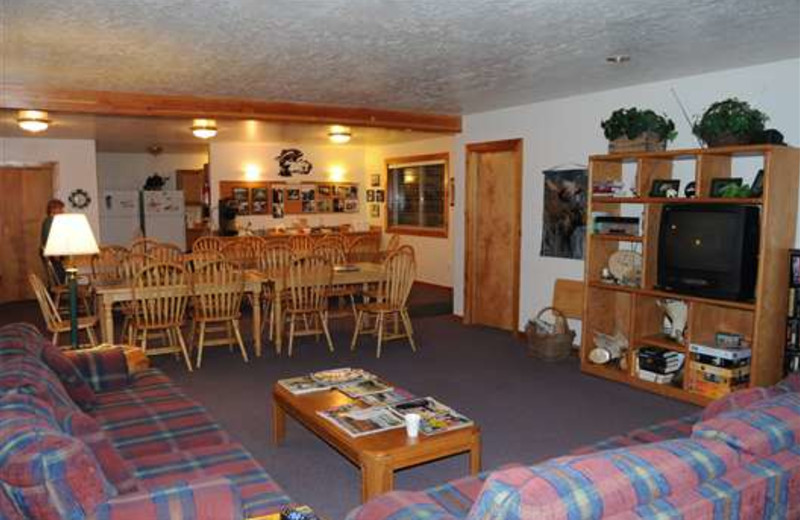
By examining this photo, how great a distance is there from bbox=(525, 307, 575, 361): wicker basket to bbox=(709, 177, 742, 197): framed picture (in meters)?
1.86

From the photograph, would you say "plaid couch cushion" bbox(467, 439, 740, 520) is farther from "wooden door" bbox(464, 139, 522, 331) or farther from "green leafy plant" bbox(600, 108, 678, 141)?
"wooden door" bbox(464, 139, 522, 331)

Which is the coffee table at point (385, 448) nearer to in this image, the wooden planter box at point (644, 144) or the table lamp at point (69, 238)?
the table lamp at point (69, 238)

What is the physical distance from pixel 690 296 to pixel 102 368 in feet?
12.7

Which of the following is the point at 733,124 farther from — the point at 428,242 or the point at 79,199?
the point at 79,199

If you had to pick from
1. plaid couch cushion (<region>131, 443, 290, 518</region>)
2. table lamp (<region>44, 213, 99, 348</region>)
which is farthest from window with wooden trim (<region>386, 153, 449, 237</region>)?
plaid couch cushion (<region>131, 443, 290, 518</region>)

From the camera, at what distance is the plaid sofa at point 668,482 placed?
1384mm


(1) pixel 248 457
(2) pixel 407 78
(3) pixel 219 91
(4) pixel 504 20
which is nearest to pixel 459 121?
(2) pixel 407 78

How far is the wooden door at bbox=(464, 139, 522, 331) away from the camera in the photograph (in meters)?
6.66

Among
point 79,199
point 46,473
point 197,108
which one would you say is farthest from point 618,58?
point 79,199

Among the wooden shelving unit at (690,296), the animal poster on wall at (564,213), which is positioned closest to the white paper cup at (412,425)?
the wooden shelving unit at (690,296)

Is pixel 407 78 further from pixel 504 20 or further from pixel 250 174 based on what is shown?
pixel 250 174

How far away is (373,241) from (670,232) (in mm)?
6585

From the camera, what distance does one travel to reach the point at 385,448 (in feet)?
8.94

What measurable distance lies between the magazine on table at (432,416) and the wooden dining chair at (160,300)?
283cm
